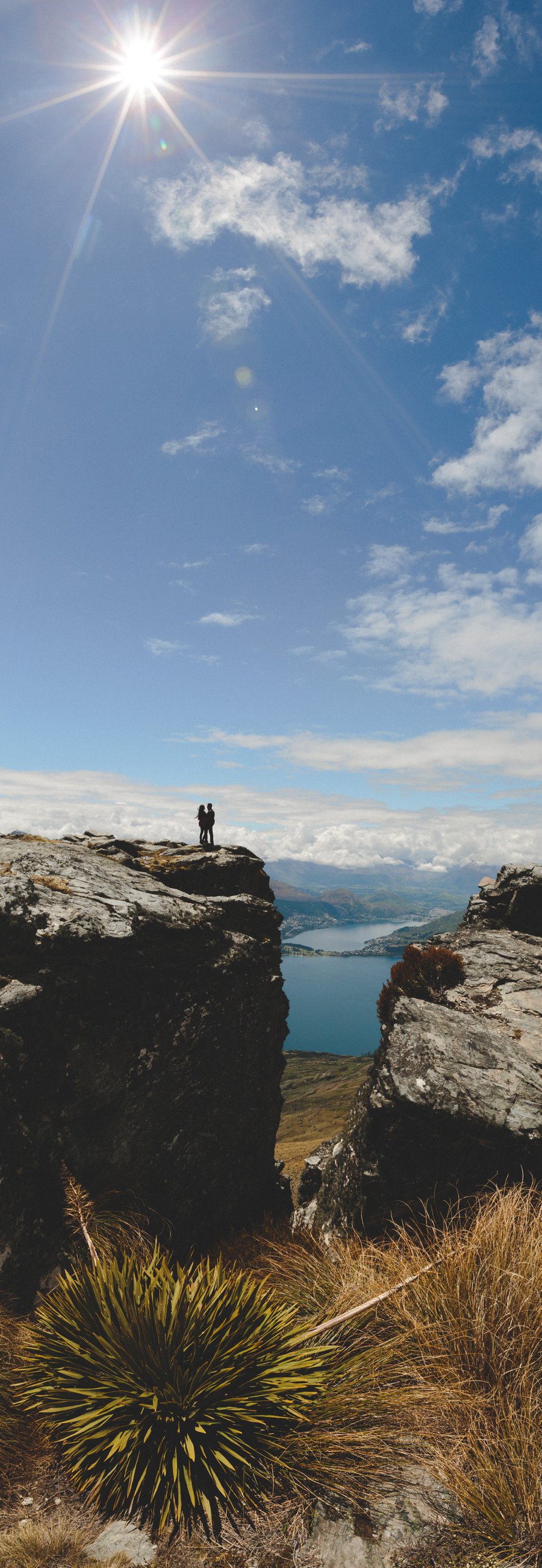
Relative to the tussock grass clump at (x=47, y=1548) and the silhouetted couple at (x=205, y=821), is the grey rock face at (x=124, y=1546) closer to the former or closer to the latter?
the tussock grass clump at (x=47, y=1548)

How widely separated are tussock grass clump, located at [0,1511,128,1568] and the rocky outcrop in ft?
7.64

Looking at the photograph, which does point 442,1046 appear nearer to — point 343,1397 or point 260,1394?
point 343,1397

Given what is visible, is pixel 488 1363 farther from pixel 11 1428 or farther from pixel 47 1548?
pixel 11 1428

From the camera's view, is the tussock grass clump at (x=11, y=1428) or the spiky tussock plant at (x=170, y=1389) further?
the tussock grass clump at (x=11, y=1428)

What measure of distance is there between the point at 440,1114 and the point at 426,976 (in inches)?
158

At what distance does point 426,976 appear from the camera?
35.0 feet

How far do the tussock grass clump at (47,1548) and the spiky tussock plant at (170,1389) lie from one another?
25cm

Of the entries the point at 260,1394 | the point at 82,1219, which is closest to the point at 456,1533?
the point at 260,1394

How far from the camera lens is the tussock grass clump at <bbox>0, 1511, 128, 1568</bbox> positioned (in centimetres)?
281

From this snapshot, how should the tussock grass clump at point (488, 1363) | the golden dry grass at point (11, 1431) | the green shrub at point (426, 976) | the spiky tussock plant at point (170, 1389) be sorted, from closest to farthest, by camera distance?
the tussock grass clump at point (488, 1363) → the spiky tussock plant at point (170, 1389) → the golden dry grass at point (11, 1431) → the green shrub at point (426, 976)

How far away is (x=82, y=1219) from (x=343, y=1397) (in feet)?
8.44

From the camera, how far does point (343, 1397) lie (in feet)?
12.3

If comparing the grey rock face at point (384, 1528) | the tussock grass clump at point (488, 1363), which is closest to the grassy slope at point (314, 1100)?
the tussock grass clump at point (488, 1363)

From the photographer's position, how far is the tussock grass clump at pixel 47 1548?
2.81 m
